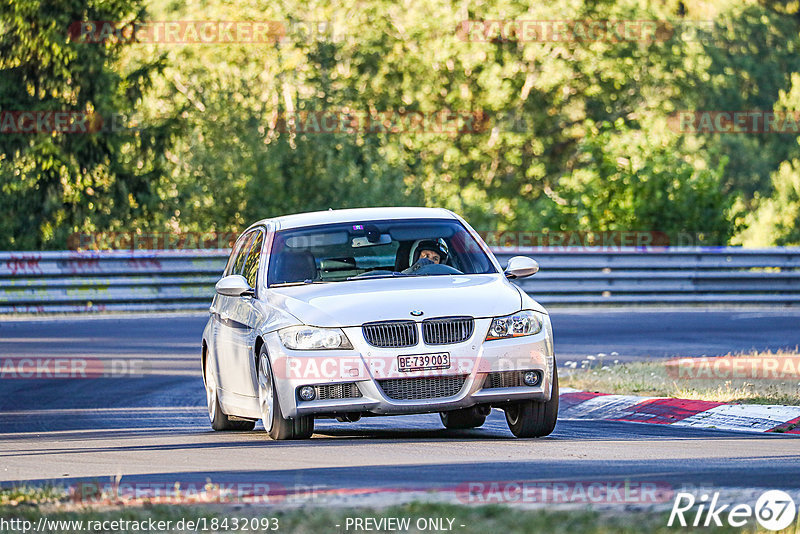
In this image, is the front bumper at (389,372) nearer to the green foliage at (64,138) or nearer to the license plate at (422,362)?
the license plate at (422,362)

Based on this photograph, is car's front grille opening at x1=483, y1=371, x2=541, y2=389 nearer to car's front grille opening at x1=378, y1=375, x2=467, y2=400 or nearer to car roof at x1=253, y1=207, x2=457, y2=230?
car's front grille opening at x1=378, y1=375, x2=467, y2=400

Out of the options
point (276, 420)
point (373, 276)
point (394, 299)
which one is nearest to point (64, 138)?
point (373, 276)

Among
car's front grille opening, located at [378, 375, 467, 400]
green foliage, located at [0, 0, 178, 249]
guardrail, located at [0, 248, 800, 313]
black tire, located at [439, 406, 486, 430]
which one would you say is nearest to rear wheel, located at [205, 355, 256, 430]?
black tire, located at [439, 406, 486, 430]

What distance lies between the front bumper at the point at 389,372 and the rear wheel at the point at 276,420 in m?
0.14

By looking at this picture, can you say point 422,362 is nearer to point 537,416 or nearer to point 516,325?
point 516,325

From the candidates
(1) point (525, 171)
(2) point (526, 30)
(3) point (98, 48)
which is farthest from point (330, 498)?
(1) point (525, 171)

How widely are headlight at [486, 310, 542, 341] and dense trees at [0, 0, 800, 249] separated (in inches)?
976

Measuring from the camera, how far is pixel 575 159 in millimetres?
55250

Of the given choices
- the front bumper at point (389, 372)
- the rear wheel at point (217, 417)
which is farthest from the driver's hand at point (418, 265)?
the rear wheel at point (217, 417)

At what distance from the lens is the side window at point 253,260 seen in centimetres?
1134

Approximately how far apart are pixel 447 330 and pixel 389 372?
462 mm

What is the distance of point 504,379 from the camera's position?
32.1 feet

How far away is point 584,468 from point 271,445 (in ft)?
8.08

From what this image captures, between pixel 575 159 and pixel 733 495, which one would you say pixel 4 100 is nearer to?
pixel 575 159
